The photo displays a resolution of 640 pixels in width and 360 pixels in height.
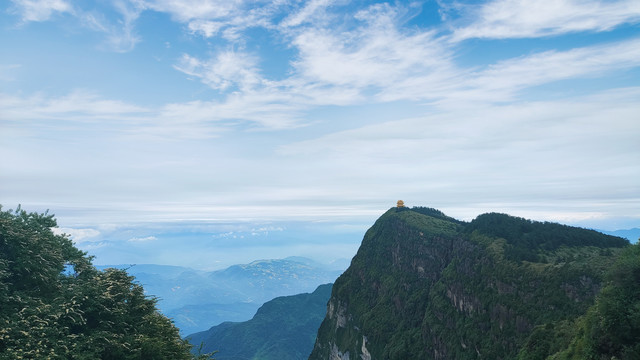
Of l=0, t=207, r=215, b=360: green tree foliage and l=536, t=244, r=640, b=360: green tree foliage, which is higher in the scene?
l=536, t=244, r=640, b=360: green tree foliage

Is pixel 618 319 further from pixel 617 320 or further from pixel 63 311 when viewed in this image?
pixel 63 311

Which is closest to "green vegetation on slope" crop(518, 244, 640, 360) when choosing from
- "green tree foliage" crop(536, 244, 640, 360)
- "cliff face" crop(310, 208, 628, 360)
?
"green tree foliage" crop(536, 244, 640, 360)

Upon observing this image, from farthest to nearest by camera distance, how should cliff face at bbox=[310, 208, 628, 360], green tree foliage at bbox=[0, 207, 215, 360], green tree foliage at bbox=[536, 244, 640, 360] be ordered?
cliff face at bbox=[310, 208, 628, 360] < green tree foliage at bbox=[0, 207, 215, 360] < green tree foliage at bbox=[536, 244, 640, 360]

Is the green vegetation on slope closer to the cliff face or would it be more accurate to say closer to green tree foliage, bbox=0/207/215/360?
the cliff face

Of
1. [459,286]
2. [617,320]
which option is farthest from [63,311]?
[459,286]

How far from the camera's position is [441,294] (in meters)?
116

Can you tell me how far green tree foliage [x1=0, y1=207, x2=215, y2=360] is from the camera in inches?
1446

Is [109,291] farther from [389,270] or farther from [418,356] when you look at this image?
[389,270]

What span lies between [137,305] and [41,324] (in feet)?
44.1

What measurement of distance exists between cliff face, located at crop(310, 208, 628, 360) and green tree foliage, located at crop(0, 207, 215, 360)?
64711mm

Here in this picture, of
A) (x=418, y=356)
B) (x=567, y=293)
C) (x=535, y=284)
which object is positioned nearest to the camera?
(x=567, y=293)

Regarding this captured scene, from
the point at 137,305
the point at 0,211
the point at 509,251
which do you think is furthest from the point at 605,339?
the point at 0,211

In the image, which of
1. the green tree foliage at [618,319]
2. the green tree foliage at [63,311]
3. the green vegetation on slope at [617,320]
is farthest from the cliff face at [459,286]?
the green tree foliage at [63,311]

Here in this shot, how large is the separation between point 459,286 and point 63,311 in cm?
9231
